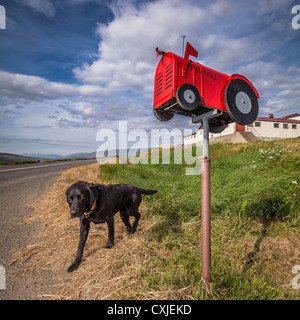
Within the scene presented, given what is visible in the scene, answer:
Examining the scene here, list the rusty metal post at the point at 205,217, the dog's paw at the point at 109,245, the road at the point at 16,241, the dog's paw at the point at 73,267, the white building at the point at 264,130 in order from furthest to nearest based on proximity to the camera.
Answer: the white building at the point at 264,130 → the dog's paw at the point at 109,245 → the dog's paw at the point at 73,267 → the road at the point at 16,241 → the rusty metal post at the point at 205,217

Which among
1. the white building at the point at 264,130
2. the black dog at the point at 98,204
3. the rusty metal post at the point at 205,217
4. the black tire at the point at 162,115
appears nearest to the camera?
the rusty metal post at the point at 205,217

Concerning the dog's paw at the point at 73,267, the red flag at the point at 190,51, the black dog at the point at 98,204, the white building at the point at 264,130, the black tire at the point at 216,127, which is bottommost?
the dog's paw at the point at 73,267

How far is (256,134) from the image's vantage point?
32312 millimetres

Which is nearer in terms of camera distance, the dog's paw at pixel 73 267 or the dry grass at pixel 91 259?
the dry grass at pixel 91 259

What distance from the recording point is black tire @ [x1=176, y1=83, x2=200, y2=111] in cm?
222

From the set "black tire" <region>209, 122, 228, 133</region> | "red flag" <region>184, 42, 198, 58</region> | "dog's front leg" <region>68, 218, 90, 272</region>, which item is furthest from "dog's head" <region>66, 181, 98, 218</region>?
"red flag" <region>184, 42, 198, 58</region>

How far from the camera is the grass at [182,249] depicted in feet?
7.43

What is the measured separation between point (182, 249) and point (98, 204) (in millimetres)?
1591

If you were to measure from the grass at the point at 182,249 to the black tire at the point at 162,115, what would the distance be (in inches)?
83.1

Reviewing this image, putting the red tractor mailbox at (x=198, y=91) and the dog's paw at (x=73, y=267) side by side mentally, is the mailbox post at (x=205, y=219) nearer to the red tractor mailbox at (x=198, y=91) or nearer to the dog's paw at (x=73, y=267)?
the red tractor mailbox at (x=198, y=91)

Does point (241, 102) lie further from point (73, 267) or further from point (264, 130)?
point (264, 130)

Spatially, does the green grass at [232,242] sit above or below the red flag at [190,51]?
below

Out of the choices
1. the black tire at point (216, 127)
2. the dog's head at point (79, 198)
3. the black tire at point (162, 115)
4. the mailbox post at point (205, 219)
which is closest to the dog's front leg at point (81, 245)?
the dog's head at point (79, 198)
